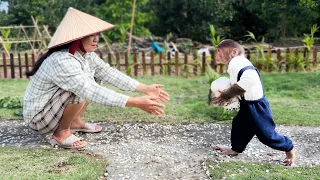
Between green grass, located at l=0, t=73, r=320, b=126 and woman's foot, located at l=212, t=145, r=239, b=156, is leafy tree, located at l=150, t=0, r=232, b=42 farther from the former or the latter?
woman's foot, located at l=212, t=145, r=239, b=156

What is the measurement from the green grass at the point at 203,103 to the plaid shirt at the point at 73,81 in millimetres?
964

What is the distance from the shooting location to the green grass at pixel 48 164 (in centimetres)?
303

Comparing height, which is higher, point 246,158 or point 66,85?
point 66,85

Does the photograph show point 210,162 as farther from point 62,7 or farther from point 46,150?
point 62,7

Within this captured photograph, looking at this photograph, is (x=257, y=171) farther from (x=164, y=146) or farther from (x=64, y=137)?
(x=64, y=137)

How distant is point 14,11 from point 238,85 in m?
15.1

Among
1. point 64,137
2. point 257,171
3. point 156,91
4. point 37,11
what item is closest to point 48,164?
point 64,137

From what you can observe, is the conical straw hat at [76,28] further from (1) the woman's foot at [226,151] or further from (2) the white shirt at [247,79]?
(1) the woman's foot at [226,151]

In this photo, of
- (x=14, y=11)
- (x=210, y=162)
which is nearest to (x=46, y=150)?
(x=210, y=162)

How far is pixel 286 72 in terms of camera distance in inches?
316

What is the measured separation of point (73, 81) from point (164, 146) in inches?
42.2

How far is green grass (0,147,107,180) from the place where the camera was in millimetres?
3029

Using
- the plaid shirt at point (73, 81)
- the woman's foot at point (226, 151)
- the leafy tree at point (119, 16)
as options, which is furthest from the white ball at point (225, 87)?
the leafy tree at point (119, 16)

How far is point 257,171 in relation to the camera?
10.1 feet
